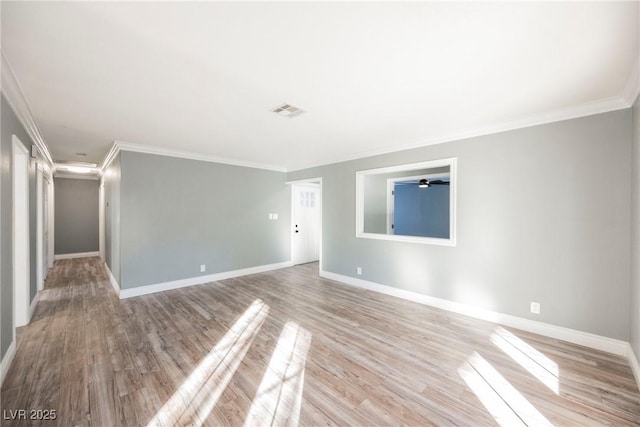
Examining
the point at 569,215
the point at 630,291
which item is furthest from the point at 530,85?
the point at 630,291

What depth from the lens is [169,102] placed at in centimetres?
265

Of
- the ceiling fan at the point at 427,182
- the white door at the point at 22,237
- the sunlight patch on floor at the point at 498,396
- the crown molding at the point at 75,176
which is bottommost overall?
the sunlight patch on floor at the point at 498,396

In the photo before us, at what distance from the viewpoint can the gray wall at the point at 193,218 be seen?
14.2 feet

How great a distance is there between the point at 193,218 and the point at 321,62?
414 centimetres

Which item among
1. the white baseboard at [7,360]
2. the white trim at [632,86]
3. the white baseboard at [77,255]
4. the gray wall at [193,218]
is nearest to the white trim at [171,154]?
the gray wall at [193,218]

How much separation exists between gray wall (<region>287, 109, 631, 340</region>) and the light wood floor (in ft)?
1.30

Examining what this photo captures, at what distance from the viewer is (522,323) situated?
10.0ft

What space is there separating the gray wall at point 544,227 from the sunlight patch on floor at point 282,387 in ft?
7.48

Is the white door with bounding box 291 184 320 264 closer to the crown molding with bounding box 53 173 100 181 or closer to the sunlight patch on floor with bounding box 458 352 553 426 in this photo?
the sunlight patch on floor with bounding box 458 352 553 426

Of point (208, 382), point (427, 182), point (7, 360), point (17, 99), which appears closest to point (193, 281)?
point (7, 360)

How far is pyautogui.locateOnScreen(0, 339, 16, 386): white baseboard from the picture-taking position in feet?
6.86

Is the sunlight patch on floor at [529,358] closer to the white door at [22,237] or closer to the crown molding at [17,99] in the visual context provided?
the crown molding at [17,99]

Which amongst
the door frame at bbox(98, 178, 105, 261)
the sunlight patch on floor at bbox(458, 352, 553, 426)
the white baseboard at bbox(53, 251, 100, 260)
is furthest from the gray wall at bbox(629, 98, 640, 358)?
the white baseboard at bbox(53, 251, 100, 260)

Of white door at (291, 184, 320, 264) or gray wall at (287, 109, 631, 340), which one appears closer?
gray wall at (287, 109, 631, 340)
